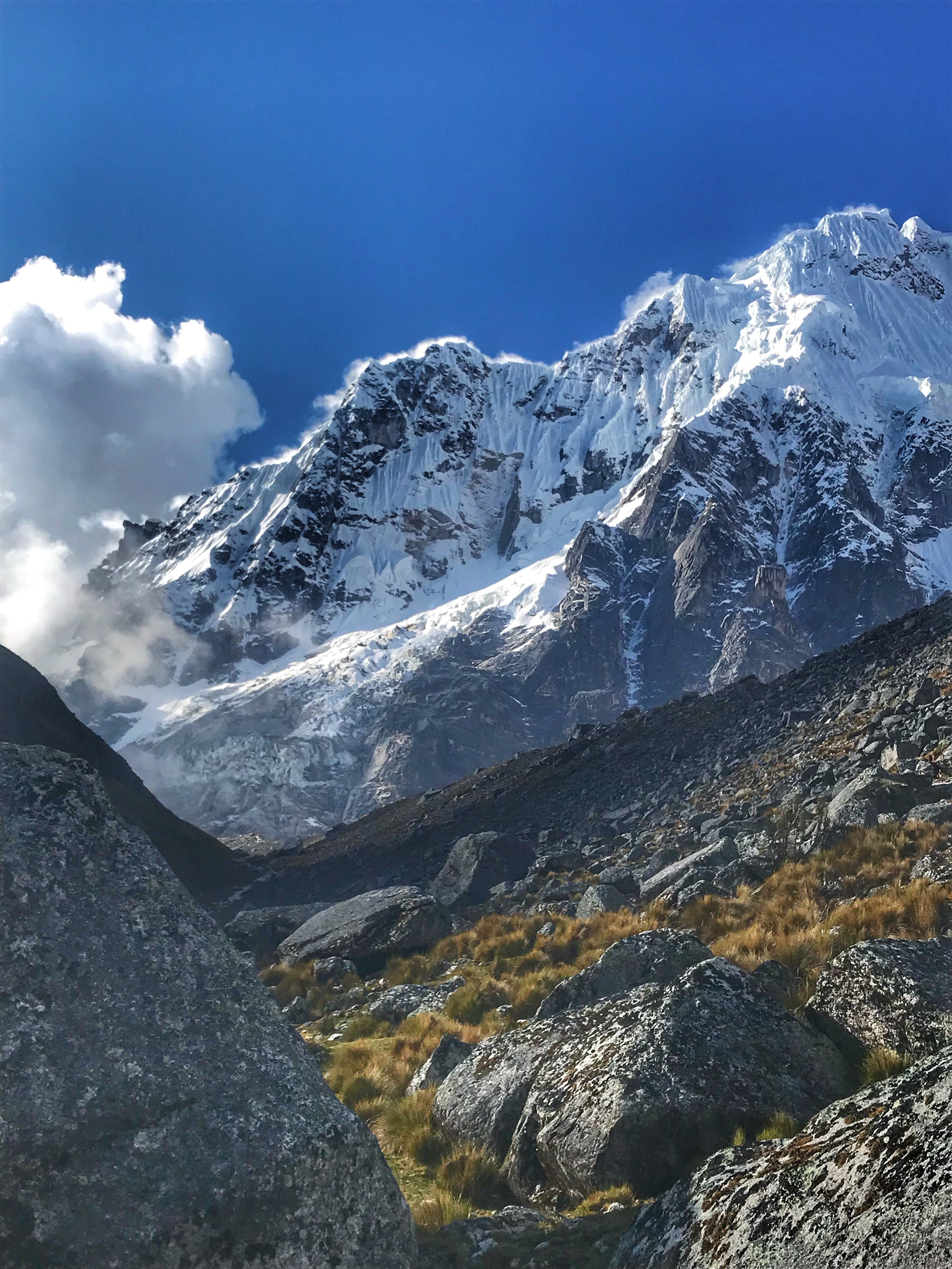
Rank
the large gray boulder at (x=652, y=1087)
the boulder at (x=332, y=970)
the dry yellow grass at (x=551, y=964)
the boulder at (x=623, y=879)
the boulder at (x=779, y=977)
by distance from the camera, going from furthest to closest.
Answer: the boulder at (x=623, y=879)
the boulder at (x=332, y=970)
the boulder at (x=779, y=977)
the dry yellow grass at (x=551, y=964)
the large gray boulder at (x=652, y=1087)

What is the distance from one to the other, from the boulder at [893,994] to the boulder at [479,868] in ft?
61.5

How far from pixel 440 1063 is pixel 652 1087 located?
364 cm

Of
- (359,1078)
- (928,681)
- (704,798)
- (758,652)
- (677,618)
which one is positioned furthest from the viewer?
(677,618)

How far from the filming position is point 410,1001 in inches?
492

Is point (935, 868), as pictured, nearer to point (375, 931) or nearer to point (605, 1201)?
point (605, 1201)

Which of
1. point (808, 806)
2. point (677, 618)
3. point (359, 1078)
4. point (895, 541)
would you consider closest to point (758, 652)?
point (677, 618)

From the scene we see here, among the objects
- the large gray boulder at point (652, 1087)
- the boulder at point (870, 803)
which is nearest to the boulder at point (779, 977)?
the large gray boulder at point (652, 1087)

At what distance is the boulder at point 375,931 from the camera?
1722cm

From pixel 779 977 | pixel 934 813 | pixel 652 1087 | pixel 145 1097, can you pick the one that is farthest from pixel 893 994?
pixel 934 813

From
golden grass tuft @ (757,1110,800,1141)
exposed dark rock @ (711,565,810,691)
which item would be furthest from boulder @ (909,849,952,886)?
exposed dark rock @ (711,565,810,691)

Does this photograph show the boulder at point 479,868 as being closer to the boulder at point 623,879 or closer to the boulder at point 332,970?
the boulder at point 623,879

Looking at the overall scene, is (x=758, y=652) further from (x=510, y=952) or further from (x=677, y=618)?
(x=510, y=952)

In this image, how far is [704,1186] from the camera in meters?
3.52

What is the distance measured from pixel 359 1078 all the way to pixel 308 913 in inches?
716
